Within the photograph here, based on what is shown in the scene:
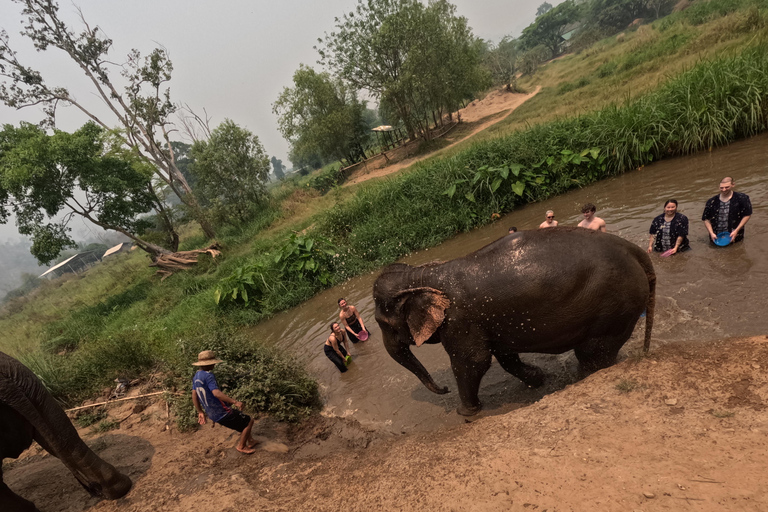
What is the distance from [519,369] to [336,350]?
3388 millimetres

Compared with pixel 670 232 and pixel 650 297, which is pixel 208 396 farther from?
pixel 670 232

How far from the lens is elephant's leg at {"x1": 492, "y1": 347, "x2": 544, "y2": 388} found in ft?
15.1

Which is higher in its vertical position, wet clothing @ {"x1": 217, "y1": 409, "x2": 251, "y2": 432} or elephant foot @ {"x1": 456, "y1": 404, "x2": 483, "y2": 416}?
wet clothing @ {"x1": 217, "y1": 409, "x2": 251, "y2": 432}

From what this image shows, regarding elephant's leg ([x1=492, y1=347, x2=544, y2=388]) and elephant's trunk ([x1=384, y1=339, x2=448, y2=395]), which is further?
elephant's trunk ([x1=384, y1=339, x2=448, y2=395])

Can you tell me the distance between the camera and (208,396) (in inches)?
179

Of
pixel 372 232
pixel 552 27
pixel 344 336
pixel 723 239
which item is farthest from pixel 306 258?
pixel 552 27

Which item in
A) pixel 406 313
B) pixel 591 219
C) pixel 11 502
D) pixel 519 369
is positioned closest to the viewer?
pixel 11 502

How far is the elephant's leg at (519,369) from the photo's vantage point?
4.60 m

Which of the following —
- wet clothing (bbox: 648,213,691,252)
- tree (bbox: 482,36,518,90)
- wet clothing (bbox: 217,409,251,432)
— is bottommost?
wet clothing (bbox: 648,213,691,252)

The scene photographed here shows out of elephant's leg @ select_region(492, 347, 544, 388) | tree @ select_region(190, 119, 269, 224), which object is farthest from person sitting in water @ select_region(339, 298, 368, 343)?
tree @ select_region(190, 119, 269, 224)

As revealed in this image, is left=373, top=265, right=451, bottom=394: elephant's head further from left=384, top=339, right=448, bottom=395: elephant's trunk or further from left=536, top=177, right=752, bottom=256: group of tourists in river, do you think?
left=536, top=177, right=752, bottom=256: group of tourists in river

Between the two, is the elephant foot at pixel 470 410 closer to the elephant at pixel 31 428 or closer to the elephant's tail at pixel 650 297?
the elephant's tail at pixel 650 297

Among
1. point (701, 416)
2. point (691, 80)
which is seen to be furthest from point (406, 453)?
point (691, 80)

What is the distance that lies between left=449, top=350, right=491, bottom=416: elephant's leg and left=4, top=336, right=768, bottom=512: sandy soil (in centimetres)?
33
